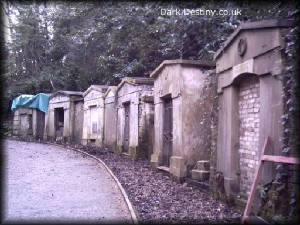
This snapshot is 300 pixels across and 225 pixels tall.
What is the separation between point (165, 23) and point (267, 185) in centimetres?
651

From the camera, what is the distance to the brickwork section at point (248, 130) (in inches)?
239

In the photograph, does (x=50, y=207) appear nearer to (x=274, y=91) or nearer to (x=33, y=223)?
(x=33, y=223)

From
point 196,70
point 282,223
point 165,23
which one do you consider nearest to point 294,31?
point 282,223

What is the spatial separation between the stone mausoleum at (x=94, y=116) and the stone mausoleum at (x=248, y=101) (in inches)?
423

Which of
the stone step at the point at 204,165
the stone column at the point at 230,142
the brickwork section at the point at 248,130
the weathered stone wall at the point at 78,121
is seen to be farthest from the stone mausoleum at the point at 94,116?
the brickwork section at the point at 248,130

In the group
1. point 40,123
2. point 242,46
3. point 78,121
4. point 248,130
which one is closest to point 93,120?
point 78,121

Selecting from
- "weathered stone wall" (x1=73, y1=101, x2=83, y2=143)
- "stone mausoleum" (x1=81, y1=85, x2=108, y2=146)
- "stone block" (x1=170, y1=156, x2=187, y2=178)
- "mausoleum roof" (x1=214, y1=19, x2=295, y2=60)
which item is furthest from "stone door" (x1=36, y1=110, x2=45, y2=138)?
"mausoleum roof" (x1=214, y1=19, x2=295, y2=60)

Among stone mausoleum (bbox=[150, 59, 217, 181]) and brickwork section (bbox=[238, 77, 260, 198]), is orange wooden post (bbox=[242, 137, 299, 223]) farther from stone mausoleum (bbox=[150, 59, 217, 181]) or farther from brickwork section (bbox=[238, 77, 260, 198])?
stone mausoleum (bbox=[150, 59, 217, 181])

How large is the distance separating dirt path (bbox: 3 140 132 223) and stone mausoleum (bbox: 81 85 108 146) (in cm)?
432

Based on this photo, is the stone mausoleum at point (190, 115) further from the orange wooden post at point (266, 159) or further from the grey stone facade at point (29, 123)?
the grey stone facade at point (29, 123)

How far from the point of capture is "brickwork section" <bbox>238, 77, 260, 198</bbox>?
6.06 m

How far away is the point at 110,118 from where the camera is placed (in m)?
16.5

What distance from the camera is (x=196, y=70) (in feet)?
30.3

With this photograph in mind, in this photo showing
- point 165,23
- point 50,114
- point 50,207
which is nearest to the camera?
point 50,207
